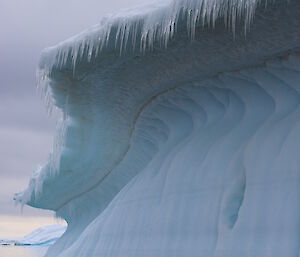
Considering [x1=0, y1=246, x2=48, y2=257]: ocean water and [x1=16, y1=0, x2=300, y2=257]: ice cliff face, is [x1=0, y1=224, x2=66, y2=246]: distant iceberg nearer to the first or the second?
[x1=0, y1=246, x2=48, y2=257]: ocean water

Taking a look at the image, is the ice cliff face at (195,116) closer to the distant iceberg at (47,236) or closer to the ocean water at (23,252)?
the ocean water at (23,252)

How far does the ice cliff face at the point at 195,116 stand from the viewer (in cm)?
601

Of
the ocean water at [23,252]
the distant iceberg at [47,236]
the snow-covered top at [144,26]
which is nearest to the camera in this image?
the snow-covered top at [144,26]

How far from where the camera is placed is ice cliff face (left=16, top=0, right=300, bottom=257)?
237 inches

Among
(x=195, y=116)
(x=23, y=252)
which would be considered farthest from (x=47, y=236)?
(x=195, y=116)

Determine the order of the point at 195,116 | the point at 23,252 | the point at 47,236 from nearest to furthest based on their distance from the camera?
the point at 195,116 < the point at 23,252 < the point at 47,236

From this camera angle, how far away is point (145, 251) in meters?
7.90

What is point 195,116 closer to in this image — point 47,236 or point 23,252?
point 23,252

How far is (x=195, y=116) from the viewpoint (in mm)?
8188

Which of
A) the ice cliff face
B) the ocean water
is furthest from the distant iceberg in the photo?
the ice cliff face

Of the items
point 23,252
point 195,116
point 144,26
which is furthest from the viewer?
point 23,252

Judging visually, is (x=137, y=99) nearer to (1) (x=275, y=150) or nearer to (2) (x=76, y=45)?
(2) (x=76, y=45)

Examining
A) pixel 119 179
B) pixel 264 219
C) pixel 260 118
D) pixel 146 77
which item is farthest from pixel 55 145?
pixel 264 219

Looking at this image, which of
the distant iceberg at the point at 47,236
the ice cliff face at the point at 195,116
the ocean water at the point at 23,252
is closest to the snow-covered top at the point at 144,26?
the ice cliff face at the point at 195,116
